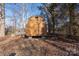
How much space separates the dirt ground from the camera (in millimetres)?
1404

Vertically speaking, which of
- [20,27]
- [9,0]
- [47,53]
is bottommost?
[47,53]

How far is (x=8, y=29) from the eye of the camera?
142 centimetres

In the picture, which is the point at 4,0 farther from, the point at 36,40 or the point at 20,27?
the point at 36,40

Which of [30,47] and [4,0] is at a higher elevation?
[4,0]

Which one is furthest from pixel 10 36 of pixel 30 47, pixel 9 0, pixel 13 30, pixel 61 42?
pixel 61 42

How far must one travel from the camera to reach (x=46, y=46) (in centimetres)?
141

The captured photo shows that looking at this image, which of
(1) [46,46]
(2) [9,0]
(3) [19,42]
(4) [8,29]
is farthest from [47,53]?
(2) [9,0]

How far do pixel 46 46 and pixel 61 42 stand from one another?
124 mm

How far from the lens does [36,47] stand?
4.63 feet

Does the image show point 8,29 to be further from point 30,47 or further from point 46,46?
point 46,46

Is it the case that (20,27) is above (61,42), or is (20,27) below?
above

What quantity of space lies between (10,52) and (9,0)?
1.37 ft

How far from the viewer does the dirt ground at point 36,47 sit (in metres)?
1.40

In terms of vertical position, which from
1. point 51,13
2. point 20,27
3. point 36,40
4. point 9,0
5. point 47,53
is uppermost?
point 9,0
